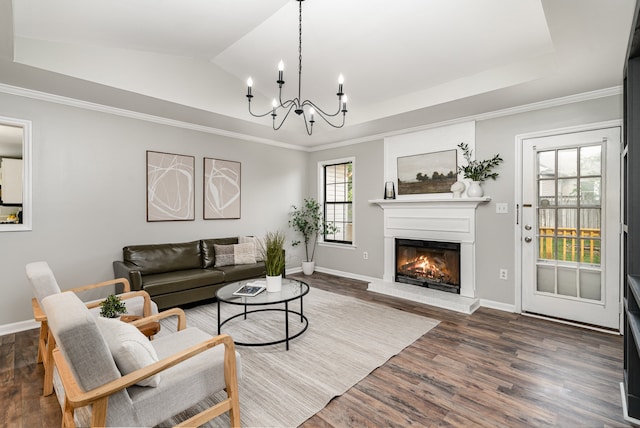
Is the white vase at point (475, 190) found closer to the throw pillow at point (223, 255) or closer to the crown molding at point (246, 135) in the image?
the crown molding at point (246, 135)

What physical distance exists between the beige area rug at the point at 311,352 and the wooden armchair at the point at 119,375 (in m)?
0.40

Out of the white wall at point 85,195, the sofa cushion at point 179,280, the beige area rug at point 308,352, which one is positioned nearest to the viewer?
the beige area rug at point 308,352

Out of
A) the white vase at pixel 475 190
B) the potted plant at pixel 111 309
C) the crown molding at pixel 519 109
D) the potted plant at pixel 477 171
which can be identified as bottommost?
the potted plant at pixel 111 309

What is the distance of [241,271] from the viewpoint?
4.13 metres

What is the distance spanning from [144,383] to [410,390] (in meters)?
1.70

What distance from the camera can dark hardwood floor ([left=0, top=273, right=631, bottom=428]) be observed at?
1.85m

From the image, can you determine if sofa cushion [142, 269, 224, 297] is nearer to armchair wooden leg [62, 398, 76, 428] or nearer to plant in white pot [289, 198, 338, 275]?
armchair wooden leg [62, 398, 76, 428]

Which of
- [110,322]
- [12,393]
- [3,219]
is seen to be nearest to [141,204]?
[3,219]

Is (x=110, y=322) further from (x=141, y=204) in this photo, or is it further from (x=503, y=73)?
(x=503, y=73)

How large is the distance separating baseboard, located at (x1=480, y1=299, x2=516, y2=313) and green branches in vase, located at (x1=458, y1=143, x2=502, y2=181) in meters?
1.61

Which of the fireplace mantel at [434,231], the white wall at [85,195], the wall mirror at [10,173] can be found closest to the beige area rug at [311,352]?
the fireplace mantel at [434,231]

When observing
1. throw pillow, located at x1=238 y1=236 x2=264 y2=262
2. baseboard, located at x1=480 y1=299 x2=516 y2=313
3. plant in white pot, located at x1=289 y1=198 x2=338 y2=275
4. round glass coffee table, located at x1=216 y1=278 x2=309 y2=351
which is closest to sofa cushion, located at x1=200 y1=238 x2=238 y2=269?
throw pillow, located at x1=238 y1=236 x2=264 y2=262

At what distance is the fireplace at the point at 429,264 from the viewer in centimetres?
418

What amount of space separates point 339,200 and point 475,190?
2.54 meters
